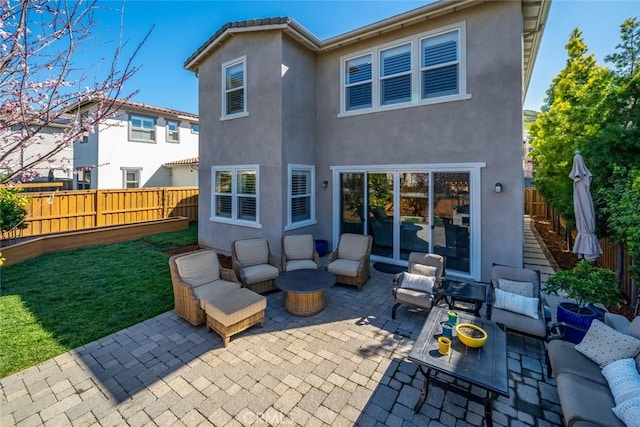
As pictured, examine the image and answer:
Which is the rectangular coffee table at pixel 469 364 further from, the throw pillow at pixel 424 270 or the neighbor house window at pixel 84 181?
the neighbor house window at pixel 84 181

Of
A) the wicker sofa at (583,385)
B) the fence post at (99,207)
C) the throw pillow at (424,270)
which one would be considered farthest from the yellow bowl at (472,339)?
the fence post at (99,207)

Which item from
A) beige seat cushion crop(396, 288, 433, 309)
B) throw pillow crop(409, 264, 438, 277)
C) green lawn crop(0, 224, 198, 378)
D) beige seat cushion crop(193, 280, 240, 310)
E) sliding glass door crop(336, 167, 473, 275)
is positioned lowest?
green lawn crop(0, 224, 198, 378)

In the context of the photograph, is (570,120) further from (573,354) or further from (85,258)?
(85,258)

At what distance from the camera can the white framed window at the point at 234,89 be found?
32.4 feet

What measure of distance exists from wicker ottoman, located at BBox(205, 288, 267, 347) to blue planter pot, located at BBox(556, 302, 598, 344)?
523 centimetres

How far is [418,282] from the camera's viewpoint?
6.08 m

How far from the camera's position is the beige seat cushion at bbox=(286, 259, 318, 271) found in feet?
25.0

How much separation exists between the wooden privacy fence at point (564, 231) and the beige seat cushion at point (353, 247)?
16.8ft

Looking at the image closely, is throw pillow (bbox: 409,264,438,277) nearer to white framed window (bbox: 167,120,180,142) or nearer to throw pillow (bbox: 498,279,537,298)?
throw pillow (bbox: 498,279,537,298)

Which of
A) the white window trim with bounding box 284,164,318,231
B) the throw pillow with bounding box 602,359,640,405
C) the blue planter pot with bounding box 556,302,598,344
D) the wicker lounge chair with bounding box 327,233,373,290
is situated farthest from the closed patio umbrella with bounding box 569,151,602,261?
the white window trim with bounding box 284,164,318,231

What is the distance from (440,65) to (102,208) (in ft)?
48.8

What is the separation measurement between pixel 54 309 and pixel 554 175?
16.6m

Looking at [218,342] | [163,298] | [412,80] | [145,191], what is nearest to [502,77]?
[412,80]

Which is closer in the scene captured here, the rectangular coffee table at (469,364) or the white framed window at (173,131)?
the rectangular coffee table at (469,364)
